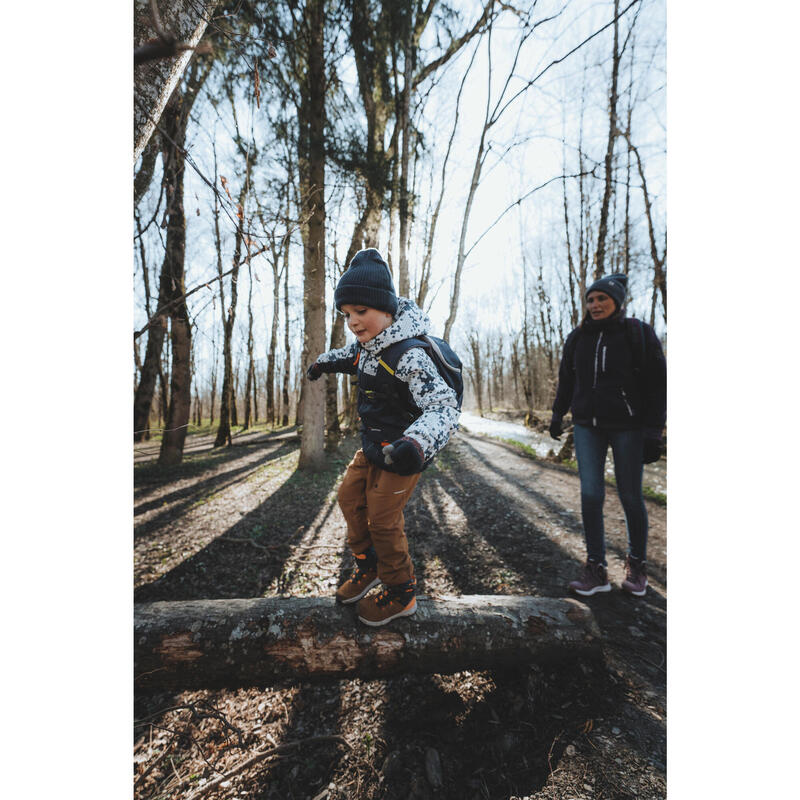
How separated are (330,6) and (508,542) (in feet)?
25.1

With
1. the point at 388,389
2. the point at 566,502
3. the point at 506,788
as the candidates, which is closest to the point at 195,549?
the point at 388,389

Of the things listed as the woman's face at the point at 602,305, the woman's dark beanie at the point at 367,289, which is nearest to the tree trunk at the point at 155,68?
the woman's dark beanie at the point at 367,289

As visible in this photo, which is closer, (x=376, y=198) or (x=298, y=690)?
(x=298, y=690)

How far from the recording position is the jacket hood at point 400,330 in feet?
5.38

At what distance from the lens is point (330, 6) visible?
4.88m

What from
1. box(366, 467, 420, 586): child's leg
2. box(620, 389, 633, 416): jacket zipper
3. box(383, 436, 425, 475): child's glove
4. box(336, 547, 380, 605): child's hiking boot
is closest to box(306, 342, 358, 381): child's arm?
box(366, 467, 420, 586): child's leg

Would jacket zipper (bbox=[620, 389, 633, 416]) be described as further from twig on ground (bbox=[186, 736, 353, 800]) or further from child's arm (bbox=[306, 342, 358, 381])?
twig on ground (bbox=[186, 736, 353, 800])

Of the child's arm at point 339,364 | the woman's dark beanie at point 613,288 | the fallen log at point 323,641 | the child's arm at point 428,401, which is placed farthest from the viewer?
the woman's dark beanie at point 613,288

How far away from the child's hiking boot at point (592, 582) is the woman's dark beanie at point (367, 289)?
2.24 m

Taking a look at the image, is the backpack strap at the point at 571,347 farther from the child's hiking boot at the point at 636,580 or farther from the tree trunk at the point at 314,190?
the tree trunk at the point at 314,190

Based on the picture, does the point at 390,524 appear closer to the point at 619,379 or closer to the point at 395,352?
the point at 395,352

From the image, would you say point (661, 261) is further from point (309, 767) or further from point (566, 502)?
point (309, 767)

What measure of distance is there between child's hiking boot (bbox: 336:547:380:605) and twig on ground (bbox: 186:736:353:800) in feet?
1.67
